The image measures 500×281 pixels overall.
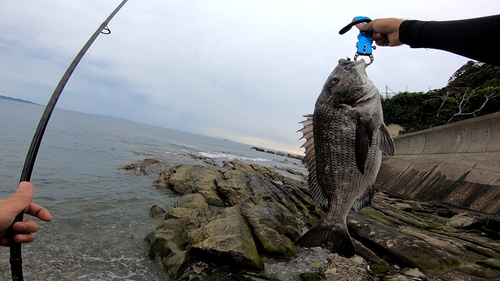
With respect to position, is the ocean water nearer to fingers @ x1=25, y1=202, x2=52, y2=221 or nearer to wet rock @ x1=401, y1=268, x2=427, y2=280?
fingers @ x1=25, y1=202, x2=52, y2=221

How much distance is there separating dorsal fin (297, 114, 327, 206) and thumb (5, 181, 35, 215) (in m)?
2.37

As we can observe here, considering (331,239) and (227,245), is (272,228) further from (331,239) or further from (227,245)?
(331,239)

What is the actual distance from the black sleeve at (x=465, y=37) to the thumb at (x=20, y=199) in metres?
2.57

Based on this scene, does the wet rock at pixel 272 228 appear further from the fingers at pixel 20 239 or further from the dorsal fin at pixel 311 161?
the fingers at pixel 20 239

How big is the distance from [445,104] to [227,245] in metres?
27.1

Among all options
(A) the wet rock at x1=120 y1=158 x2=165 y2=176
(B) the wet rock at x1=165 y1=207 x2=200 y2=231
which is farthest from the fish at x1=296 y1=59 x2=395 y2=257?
(A) the wet rock at x1=120 y1=158 x2=165 y2=176

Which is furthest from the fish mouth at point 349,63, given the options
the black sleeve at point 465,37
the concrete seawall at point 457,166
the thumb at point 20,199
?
the concrete seawall at point 457,166

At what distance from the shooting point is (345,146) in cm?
245

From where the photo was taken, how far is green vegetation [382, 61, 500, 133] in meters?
20.7

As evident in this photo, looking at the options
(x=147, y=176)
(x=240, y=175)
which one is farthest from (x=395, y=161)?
(x=147, y=176)

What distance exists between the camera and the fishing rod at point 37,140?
5.55ft

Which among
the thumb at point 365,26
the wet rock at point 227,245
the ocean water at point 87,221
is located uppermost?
the thumb at point 365,26

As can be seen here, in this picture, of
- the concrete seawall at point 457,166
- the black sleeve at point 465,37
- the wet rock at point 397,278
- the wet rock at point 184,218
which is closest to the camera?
the black sleeve at point 465,37

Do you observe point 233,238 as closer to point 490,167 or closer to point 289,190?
point 289,190
